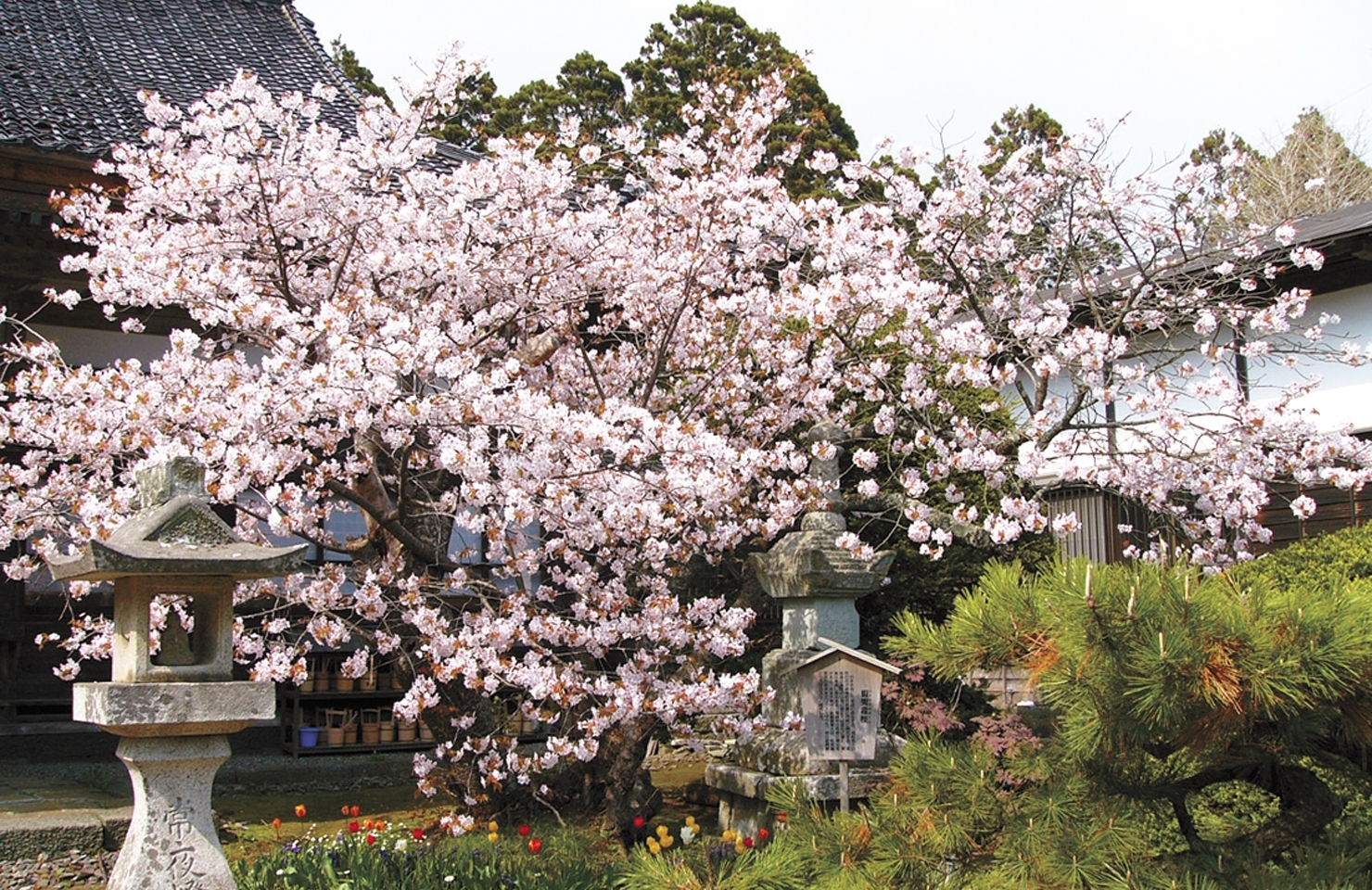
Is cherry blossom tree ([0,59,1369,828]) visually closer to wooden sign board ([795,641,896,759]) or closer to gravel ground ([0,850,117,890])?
wooden sign board ([795,641,896,759])

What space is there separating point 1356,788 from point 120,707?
437 cm

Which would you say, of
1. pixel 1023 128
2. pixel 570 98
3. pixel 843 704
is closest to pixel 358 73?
pixel 570 98

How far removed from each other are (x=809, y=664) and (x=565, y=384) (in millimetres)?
3028

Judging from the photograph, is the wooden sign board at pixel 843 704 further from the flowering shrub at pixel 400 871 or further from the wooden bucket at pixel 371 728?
the wooden bucket at pixel 371 728

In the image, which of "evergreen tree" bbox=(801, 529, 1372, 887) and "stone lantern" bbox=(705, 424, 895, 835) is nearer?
"evergreen tree" bbox=(801, 529, 1372, 887)

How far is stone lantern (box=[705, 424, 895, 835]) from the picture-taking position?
738cm

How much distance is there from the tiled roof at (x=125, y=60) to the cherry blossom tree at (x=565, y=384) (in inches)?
31.3

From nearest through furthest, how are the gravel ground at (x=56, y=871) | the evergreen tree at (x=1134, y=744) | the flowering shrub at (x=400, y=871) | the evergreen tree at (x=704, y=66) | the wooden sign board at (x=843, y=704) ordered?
1. the evergreen tree at (x=1134, y=744)
2. the flowering shrub at (x=400, y=871)
3. the gravel ground at (x=56, y=871)
4. the wooden sign board at (x=843, y=704)
5. the evergreen tree at (x=704, y=66)

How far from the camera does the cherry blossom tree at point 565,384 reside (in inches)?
257

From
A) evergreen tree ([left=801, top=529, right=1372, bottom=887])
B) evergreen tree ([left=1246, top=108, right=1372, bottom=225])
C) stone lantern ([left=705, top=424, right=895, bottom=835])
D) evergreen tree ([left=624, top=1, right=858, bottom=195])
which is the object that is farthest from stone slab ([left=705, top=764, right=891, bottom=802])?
evergreen tree ([left=1246, top=108, right=1372, bottom=225])

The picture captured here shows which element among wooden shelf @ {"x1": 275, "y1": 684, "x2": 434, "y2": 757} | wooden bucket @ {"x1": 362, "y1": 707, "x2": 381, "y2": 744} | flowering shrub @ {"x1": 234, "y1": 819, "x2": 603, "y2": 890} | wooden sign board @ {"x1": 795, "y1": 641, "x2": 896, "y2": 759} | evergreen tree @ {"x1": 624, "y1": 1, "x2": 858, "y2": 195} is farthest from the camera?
evergreen tree @ {"x1": 624, "y1": 1, "x2": 858, "y2": 195}

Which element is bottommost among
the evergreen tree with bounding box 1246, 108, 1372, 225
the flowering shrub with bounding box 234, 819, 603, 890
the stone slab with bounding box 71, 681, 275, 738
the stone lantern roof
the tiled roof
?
the flowering shrub with bounding box 234, 819, 603, 890

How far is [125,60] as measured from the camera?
11.3 metres

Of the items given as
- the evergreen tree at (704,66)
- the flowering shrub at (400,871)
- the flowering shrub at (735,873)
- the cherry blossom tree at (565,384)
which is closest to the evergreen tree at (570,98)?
the evergreen tree at (704,66)
